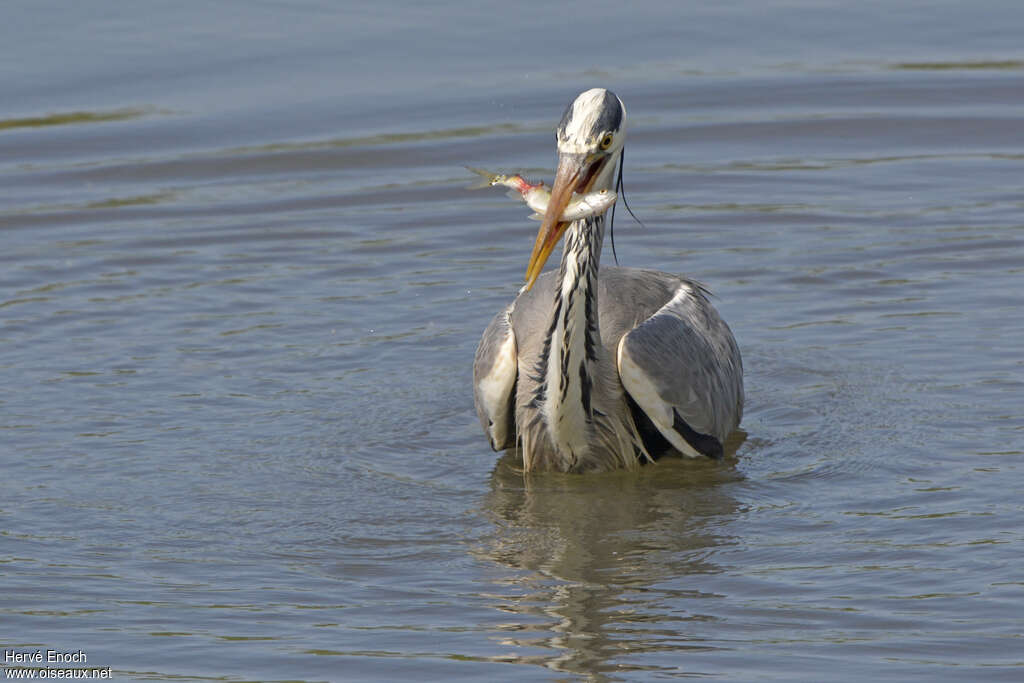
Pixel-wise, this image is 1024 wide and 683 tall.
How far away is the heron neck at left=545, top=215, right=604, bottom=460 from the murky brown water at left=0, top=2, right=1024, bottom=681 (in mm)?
290

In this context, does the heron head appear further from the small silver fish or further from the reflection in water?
the reflection in water

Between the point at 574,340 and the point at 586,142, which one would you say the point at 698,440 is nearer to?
the point at 574,340

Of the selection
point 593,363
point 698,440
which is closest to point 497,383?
point 593,363

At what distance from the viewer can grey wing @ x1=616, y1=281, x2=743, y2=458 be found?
7.52m

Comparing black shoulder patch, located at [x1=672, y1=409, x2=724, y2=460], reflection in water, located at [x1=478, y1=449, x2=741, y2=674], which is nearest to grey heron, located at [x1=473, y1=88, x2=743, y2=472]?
black shoulder patch, located at [x1=672, y1=409, x2=724, y2=460]

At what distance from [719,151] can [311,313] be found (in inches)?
155

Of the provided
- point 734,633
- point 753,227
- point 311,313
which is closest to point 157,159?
point 311,313

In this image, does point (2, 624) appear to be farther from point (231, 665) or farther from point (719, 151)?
point (719, 151)

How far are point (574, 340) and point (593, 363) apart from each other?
0.18m

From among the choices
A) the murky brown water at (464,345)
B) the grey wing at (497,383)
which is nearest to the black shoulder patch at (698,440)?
the murky brown water at (464,345)

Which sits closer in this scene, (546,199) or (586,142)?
(546,199)

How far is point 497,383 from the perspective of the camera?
25.0 feet

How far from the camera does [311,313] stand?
9680 mm

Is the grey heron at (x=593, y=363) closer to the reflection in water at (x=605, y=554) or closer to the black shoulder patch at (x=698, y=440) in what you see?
the black shoulder patch at (x=698, y=440)
